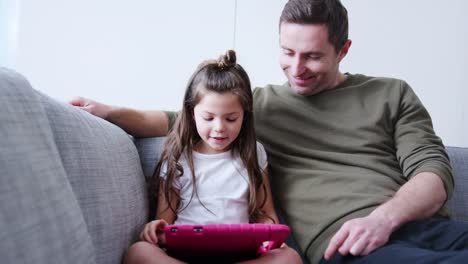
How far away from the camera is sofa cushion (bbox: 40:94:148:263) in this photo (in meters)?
0.74

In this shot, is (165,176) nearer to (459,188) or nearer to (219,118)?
(219,118)

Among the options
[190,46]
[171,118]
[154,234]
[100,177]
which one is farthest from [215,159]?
[190,46]

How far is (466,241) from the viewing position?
0.97 metres

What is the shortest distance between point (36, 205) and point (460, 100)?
1.92 meters

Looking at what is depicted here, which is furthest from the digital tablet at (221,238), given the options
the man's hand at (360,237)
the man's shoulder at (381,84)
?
the man's shoulder at (381,84)

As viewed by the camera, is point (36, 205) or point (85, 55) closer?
point (36, 205)

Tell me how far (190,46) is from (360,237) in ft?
3.88

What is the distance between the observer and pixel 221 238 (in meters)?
0.82

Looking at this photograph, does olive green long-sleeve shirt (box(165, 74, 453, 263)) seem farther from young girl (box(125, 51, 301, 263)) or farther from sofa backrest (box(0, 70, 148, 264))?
sofa backrest (box(0, 70, 148, 264))

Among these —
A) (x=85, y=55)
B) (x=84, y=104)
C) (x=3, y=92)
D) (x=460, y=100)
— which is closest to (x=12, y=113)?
(x=3, y=92)

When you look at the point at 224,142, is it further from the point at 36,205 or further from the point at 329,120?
the point at 36,205

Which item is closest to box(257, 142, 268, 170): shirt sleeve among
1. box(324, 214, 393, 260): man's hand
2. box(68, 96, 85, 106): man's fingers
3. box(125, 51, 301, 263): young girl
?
box(125, 51, 301, 263): young girl

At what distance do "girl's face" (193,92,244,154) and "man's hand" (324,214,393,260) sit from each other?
1.21 feet

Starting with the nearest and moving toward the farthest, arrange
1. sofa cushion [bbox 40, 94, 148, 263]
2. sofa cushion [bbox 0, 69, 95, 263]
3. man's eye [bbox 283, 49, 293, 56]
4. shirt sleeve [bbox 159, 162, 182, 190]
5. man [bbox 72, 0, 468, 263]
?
sofa cushion [bbox 0, 69, 95, 263] < sofa cushion [bbox 40, 94, 148, 263] < man [bbox 72, 0, 468, 263] < shirt sleeve [bbox 159, 162, 182, 190] < man's eye [bbox 283, 49, 293, 56]
